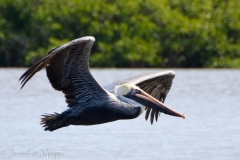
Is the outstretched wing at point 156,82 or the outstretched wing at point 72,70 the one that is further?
the outstretched wing at point 156,82

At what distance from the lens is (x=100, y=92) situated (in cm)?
1071

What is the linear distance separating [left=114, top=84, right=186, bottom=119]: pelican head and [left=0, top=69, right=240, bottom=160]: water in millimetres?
724

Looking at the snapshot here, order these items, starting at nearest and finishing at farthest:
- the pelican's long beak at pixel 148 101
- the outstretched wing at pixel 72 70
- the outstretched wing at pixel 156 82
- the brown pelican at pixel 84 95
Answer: the outstretched wing at pixel 72 70 → the brown pelican at pixel 84 95 → the pelican's long beak at pixel 148 101 → the outstretched wing at pixel 156 82

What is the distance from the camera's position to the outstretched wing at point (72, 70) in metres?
10.2

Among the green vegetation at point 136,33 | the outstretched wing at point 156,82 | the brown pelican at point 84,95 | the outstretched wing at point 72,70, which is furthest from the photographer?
the green vegetation at point 136,33

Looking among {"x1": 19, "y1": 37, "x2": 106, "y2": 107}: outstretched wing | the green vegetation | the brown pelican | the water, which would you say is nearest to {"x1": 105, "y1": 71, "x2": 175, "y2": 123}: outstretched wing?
the brown pelican

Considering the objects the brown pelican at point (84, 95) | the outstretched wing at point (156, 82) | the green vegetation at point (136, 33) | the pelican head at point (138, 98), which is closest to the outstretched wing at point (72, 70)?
the brown pelican at point (84, 95)

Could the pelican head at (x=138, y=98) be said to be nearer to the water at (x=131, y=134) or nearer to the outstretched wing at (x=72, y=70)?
the outstretched wing at (x=72, y=70)

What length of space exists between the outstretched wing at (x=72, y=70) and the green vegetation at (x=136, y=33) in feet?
72.7

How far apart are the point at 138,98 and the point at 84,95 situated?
696 millimetres

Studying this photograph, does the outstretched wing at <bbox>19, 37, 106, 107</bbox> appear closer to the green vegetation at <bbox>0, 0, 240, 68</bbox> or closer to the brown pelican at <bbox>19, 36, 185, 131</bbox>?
Result: the brown pelican at <bbox>19, 36, 185, 131</bbox>

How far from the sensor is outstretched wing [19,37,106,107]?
10188 millimetres

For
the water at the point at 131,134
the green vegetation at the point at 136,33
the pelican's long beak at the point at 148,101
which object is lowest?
the green vegetation at the point at 136,33

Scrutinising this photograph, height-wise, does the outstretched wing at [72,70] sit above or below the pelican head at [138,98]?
above
